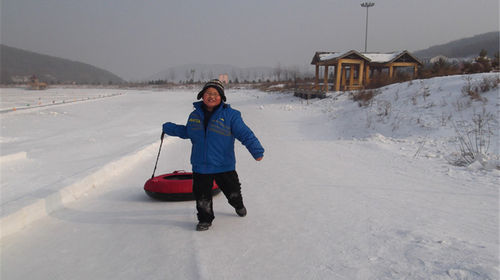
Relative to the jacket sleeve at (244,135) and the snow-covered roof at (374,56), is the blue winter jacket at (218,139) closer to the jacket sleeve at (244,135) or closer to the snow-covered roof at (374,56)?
the jacket sleeve at (244,135)

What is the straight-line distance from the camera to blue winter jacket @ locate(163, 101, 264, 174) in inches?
129

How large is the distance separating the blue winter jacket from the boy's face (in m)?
0.08

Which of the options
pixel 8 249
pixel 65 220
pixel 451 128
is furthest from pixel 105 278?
pixel 451 128

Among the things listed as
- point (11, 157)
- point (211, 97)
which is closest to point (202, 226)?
point (211, 97)

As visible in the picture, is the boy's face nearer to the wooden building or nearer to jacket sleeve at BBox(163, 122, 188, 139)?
jacket sleeve at BBox(163, 122, 188, 139)

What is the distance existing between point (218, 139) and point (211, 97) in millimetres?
430

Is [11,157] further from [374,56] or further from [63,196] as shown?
[374,56]

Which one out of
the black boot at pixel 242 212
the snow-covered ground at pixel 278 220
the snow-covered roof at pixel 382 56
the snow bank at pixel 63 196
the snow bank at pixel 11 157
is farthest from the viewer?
the snow-covered roof at pixel 382 56

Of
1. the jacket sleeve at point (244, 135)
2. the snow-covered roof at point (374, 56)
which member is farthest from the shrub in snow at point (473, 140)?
the snow-covered roof at point (374, 56)

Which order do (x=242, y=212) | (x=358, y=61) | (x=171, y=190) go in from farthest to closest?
(x=358, y=61) < (x=171, y=190) < (x=242, y=212)

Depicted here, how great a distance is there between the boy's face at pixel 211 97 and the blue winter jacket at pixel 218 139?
0.08 m

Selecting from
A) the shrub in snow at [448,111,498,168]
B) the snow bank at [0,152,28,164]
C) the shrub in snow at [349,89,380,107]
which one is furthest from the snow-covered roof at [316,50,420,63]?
the snow bank at [0,152,28,164]

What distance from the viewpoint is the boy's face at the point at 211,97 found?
10.9ft

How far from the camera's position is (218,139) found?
3.29m
